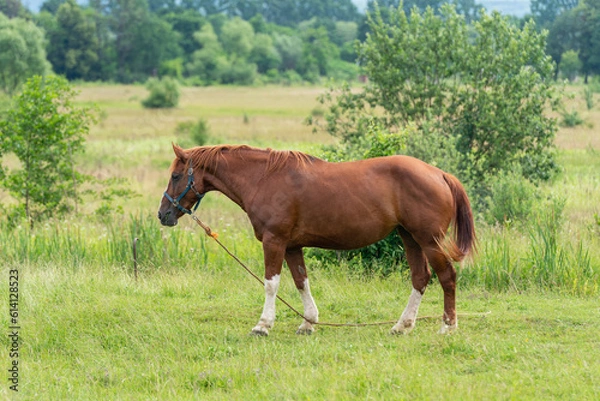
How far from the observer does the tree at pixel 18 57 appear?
50281mm

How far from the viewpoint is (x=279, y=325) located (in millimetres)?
8469

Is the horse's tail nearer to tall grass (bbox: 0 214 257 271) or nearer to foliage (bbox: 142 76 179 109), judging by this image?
tall grass (bbox: 0 214 257 271)

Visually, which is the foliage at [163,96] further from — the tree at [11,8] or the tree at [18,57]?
the tree at [11,8]

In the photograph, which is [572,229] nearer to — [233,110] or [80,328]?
[80,328]

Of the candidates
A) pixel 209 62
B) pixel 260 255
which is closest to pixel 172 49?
pixel 209 62

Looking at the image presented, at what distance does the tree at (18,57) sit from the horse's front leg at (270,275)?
44749mm

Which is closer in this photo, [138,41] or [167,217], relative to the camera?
[167,217]

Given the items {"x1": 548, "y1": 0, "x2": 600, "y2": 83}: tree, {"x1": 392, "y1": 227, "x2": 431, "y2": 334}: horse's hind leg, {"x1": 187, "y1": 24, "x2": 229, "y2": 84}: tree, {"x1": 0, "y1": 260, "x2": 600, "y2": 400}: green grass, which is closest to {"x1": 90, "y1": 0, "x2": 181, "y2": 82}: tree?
{"x1": 187, "y1": 24, "x2": 229, "y2": 84}: tree

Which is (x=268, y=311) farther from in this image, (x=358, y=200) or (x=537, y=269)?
(x=537, y=269)

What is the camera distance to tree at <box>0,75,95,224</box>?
49.6 ft

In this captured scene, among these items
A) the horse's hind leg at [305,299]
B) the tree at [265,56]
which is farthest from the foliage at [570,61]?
the tree at [265,56]

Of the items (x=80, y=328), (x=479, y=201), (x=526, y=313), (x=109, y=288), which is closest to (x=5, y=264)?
(x=109, y=288)

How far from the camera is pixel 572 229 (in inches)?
483

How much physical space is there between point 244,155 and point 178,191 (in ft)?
2.53
